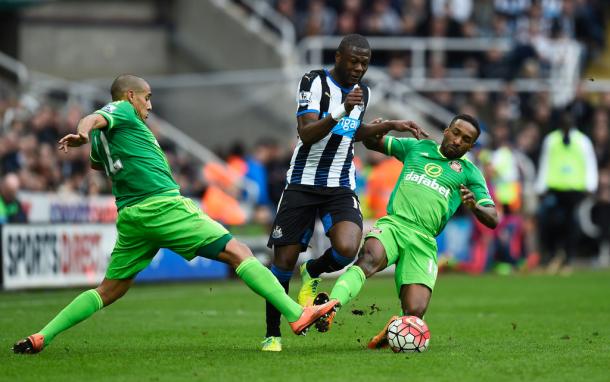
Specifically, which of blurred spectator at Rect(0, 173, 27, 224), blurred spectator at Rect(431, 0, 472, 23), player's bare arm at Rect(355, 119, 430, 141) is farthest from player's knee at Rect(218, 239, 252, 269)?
blurred spectator at Rect(431, 0, 472, 23)

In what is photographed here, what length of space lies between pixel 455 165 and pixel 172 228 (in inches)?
105

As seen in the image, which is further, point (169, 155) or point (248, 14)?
point (248, 14)

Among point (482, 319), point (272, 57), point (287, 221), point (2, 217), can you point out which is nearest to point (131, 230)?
point (287, 221)

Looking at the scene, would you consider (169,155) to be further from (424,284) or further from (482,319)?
(424,284)

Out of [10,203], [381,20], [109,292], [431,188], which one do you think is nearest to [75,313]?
[109,292]

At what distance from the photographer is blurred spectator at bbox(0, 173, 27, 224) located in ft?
59.1

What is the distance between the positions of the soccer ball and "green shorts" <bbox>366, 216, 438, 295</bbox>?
27.2 inches

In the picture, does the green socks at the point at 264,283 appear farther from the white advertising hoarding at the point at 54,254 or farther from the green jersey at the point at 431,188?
the white advertising hoarding at the point at 54,254

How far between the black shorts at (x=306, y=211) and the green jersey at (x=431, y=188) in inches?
18.3

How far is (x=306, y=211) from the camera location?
10.6 meters

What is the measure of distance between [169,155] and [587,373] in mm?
15990

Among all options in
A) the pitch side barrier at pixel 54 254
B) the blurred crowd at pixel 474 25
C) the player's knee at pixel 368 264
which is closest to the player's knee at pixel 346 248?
the player's knee at pixel 368 264

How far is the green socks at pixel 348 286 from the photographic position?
9.78m

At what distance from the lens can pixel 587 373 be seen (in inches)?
346
